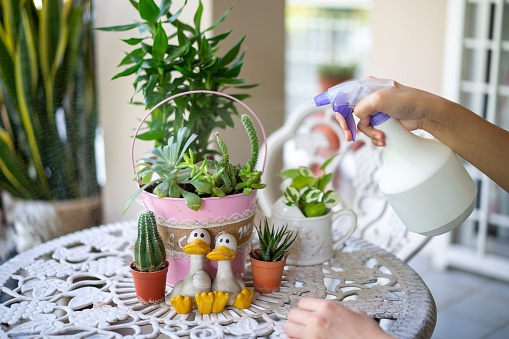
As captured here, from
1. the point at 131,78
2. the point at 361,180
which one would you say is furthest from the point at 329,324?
the point at 131,78

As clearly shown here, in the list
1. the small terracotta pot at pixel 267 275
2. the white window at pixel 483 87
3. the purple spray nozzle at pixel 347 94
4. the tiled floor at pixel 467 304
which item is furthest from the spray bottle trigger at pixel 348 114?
the white window at pixel 483 87

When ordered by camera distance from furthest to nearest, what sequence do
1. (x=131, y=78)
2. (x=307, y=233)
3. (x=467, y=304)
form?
(x=467, y=304), (x=131, y=78), (x=307, y=233)

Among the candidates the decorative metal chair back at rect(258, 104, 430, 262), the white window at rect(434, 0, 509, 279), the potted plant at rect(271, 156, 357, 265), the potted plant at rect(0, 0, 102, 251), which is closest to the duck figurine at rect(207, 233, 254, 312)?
the potted plant at rect(271, 156, 357, 265)

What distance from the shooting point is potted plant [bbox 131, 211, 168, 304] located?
0.76m

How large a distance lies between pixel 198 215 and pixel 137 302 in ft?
0.55

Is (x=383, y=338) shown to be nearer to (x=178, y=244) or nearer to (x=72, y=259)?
(x=178, y=244)

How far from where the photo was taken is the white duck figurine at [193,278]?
30.1 inches

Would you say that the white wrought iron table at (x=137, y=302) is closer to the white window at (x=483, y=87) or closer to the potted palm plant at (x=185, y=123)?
the potted palm plant at (x=185, y=123)

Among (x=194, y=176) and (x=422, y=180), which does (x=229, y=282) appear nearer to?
(x=194, y=176)

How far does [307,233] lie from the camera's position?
934 millimetres

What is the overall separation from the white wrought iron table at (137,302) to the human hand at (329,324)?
4 cm

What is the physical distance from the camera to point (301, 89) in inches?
208

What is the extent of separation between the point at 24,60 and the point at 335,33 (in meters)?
3.91

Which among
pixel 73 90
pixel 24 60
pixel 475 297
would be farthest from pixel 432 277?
pixel 24 60
